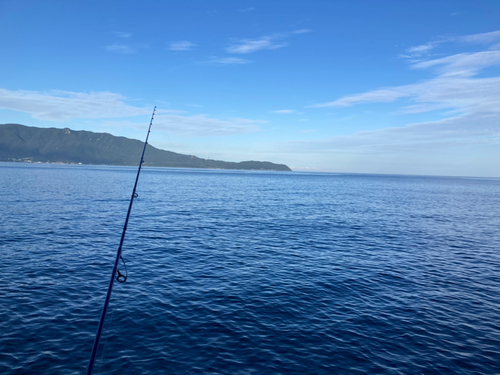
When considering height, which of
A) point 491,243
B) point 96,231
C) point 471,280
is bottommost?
point 96,231

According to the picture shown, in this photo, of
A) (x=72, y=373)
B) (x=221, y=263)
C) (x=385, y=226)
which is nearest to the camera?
(x=72, y=373)

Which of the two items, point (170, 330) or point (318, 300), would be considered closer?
point (170, 330)

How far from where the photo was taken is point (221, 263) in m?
24.2

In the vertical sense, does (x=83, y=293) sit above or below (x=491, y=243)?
below

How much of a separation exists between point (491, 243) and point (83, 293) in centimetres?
4075

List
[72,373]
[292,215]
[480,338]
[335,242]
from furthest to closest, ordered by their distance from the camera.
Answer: [292,215], [335,242], [480,338], [72,373]

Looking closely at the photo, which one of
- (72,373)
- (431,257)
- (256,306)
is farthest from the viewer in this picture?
Result: (431,257)

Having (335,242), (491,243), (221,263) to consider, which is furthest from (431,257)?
(221,263)

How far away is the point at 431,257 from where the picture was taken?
27781 millimetres

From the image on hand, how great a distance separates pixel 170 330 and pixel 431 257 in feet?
81.9

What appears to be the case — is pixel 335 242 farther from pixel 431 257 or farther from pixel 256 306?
pixel 256 306

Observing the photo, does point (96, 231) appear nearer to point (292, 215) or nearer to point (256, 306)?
point (256, 306)

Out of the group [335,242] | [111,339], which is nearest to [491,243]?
[335,242]

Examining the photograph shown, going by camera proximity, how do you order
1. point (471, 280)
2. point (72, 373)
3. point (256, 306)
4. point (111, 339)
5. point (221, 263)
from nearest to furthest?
point (72, 373), point (111, 339), point (256, 306), point (471, 280), point (221, 263)
